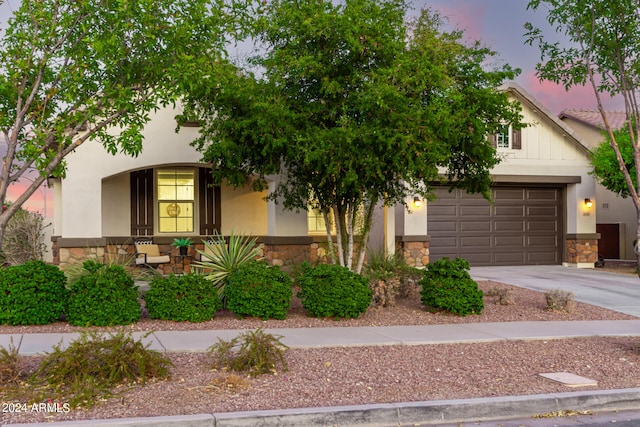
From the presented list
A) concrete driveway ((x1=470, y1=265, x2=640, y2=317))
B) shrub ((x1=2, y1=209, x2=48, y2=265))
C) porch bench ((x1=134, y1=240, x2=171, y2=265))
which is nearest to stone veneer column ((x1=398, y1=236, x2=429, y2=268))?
concrete driveway ((x1=470, y1=265, x2=640, y2=317))

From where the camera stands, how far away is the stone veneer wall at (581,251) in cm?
2247

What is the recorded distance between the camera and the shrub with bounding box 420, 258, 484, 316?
11.9 m

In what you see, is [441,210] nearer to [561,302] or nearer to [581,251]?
[581,251]

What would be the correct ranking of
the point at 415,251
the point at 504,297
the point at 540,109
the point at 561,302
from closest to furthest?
the point at 561,302 → the point at 504,297 → the point at 415,251 → the point at 540,109

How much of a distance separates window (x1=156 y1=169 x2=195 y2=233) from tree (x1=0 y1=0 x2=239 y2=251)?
8269mm

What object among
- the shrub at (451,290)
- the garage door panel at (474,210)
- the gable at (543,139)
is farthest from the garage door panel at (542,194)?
the shrub at (451,290)

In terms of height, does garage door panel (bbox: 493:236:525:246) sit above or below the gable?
below

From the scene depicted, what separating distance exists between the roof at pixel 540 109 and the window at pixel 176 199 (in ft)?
32.5

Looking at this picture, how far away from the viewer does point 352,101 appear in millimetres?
12016

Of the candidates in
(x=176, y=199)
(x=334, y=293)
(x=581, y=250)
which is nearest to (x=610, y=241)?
(x=581, y=250)

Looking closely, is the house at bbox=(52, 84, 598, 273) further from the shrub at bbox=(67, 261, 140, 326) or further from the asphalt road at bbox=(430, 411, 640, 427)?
the asphalt road at bbox=(430, 411, 640, 427)

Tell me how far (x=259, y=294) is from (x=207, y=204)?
885 centimetres

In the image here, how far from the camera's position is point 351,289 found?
11328mm

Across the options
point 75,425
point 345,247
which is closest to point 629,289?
point 345,247
